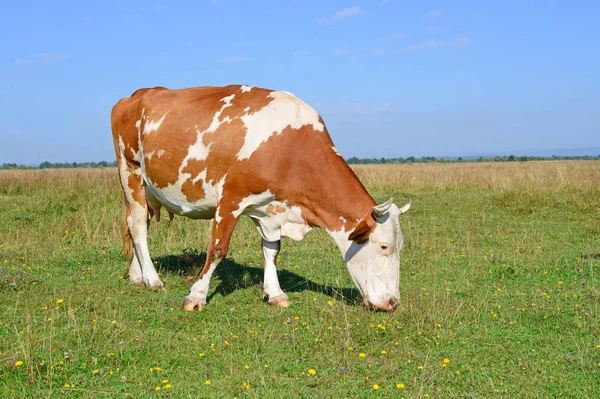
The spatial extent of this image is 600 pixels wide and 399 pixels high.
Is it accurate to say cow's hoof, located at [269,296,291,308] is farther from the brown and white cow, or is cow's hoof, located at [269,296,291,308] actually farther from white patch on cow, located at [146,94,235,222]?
white patch on cow, located at [146,94,235,222]

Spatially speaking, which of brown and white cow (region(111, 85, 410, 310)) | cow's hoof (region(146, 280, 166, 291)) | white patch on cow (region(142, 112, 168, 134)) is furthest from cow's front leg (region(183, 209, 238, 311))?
white patch on cow (region(142, 112, 168, 134))

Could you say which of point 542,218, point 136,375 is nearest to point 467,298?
point 136,375

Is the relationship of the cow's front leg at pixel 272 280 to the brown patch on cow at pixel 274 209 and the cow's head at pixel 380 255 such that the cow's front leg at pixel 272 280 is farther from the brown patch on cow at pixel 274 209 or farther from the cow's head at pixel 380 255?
the cow's head at pixel 380 255

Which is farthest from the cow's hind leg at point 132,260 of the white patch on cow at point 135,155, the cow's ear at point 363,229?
the cow's ear at point 363,229

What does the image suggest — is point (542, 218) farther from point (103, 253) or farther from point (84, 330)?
point (84, 330)

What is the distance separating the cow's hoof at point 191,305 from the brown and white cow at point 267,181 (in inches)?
0.5

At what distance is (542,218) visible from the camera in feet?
48.8

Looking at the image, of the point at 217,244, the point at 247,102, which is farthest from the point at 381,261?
the point at 247,102

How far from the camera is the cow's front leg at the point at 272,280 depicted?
291 inches

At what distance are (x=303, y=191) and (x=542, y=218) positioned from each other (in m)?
9.78

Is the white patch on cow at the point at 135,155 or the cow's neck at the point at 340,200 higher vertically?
the white patch on cow at the point at 135,155

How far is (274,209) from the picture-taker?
7352 mm

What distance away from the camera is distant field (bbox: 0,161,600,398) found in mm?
4895

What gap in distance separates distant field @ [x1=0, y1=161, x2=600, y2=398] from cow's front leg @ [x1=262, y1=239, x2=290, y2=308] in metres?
0.19
